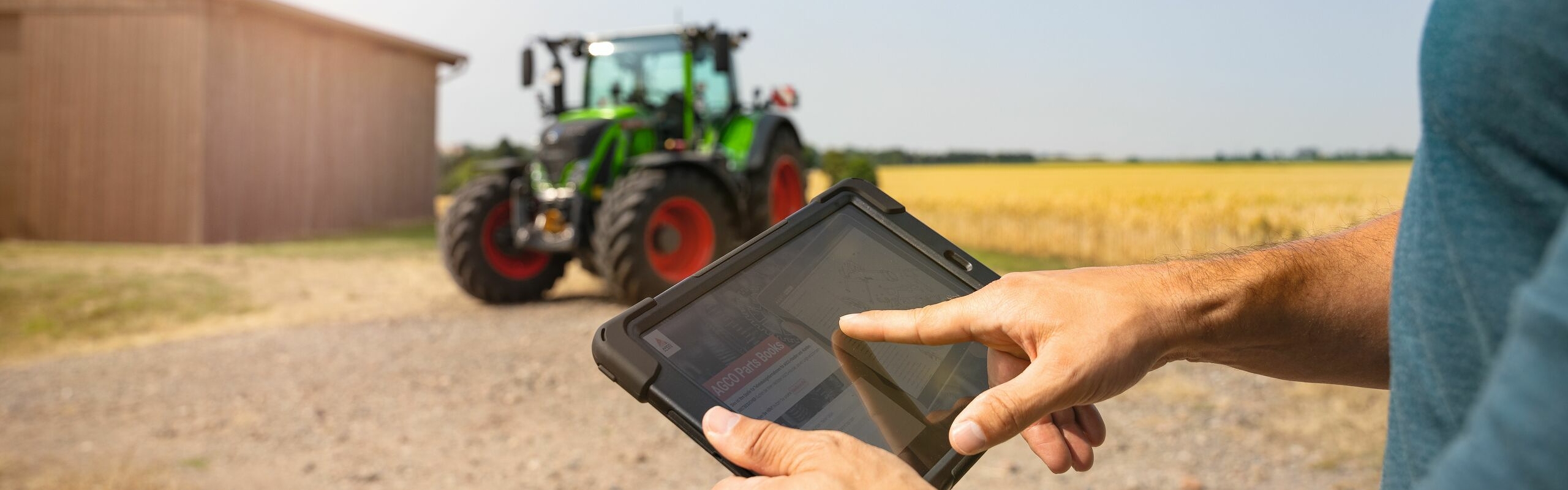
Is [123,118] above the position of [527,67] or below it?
below

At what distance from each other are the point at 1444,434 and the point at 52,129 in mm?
14263

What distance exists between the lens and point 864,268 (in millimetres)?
1274

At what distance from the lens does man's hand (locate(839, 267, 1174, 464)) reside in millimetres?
1056

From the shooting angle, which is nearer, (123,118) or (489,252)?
(489,252)

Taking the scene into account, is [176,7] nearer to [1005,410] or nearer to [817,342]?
[817,342]

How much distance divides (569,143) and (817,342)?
5942 millimetres

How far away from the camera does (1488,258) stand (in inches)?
24.3

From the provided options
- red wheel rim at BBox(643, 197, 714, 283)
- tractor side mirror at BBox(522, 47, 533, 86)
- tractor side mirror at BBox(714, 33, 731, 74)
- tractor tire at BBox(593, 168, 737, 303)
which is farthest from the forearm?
tractor side mirror at BBox(522, 47, 533, 86)

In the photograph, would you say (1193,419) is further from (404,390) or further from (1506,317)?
(1506,317)

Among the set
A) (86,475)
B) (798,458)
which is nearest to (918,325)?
(798,458)

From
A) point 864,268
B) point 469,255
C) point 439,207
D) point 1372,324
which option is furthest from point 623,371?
point 439,207

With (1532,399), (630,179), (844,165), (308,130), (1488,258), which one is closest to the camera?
(1532,399)

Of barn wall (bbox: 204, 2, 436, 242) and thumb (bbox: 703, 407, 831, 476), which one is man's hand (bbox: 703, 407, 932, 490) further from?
barn wall (bbox: 204, 2, 436, 242)

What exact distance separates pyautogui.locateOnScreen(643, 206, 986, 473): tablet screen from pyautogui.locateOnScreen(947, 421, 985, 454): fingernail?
9 centimetres
